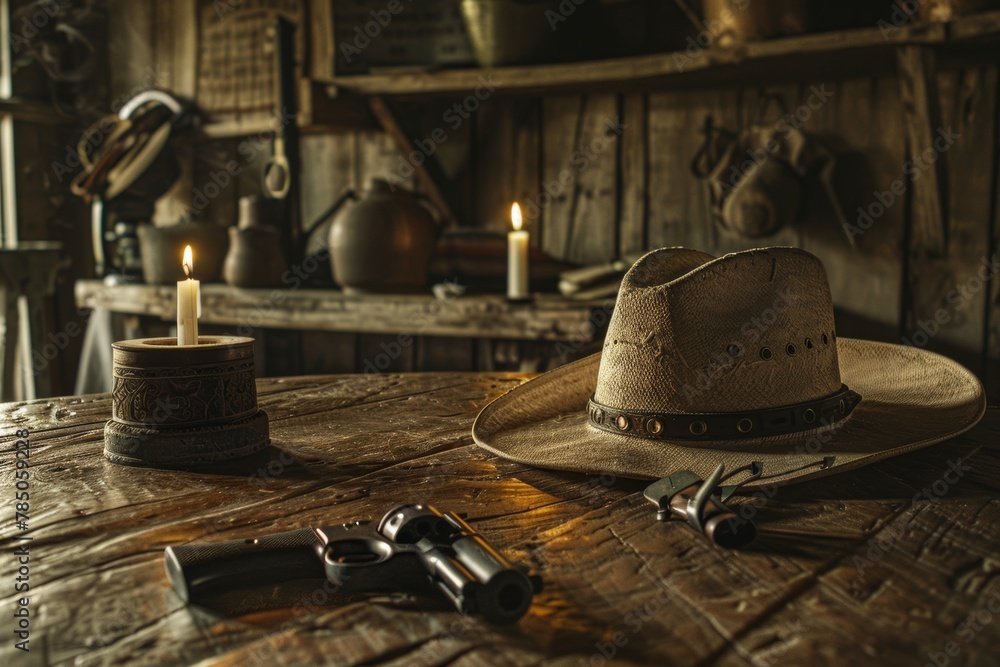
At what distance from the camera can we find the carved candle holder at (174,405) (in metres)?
0.89

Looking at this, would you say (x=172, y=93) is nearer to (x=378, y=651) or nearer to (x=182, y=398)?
A: (x=182, y=398)

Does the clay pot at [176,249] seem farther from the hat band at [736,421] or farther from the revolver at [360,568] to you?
the revolver at [360,568]

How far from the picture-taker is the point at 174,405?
2.94ft

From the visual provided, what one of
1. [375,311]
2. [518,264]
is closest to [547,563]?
[518,264]

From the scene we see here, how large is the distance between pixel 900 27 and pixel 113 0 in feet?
9.10

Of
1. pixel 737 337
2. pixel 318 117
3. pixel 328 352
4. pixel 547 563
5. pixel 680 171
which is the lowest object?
pixel 328 352

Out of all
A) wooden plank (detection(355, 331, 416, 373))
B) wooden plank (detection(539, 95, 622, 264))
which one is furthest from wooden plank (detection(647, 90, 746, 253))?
wooden plank (detection(355, 331, 416, 373))

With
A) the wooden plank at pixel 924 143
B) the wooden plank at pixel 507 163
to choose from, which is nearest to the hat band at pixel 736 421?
the wooden plank at pixel 924 143

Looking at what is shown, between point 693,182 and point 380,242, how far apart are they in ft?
2.82

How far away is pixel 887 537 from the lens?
663 millimetres

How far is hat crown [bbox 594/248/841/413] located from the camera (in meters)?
0.85

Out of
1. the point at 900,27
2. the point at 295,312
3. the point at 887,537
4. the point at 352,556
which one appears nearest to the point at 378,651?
the point at 352,556

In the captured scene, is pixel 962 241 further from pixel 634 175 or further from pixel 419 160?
pixel 419 160

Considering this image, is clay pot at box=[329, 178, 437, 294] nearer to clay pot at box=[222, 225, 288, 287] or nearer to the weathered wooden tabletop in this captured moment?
clay pot at box=[222, 225, 288, 287]
